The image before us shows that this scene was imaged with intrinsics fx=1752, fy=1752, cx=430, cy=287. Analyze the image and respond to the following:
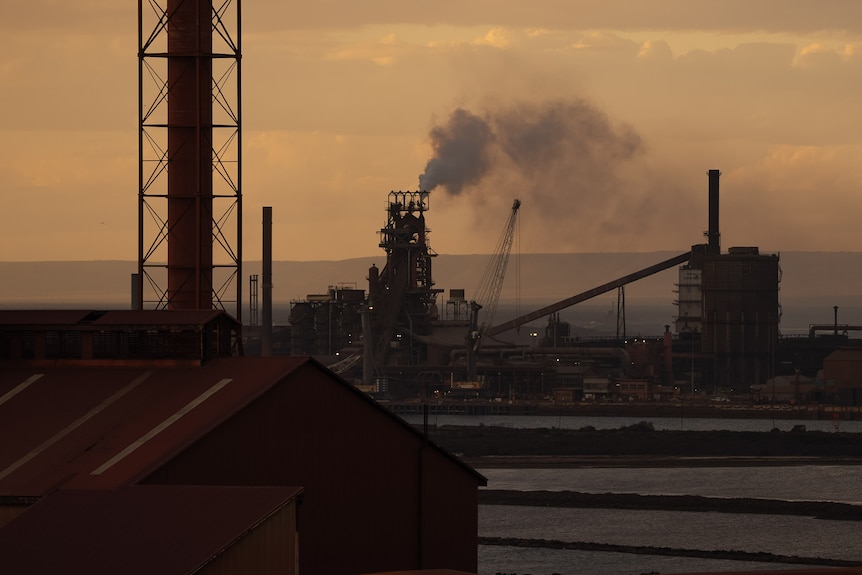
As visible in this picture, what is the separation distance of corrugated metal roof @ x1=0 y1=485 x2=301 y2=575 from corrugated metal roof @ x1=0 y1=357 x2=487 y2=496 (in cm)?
98

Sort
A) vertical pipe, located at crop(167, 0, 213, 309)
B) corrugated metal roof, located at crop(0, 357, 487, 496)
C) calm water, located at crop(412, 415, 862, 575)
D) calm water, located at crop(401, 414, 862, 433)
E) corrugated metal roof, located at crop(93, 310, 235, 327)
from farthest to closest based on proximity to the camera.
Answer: calm water, located at crop(401, 414, 862, 433), calm water, located at crop(412, 415, 862, 575), vertical pipe, located at crop(167, 0, 213, 309), corrugated metal roof, located at crop(93, 310, 235, 327), corrugated metal roof, located at crop(0, 357, 487, 496)

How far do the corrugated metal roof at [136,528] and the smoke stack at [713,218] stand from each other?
162 m

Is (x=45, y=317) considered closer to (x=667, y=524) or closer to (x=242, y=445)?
(x=242, y=445)

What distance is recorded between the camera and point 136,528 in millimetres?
23328

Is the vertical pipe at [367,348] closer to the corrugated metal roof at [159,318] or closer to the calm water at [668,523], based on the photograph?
the calm water at [668,523]

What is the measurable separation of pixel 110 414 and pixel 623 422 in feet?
416

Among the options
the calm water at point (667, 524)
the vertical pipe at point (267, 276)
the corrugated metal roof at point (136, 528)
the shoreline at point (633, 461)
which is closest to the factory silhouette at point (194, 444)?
the corrugated metal roof at point (136, 528)

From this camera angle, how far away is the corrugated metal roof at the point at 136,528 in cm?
2250

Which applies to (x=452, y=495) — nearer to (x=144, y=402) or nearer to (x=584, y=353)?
(x=144, y=402)

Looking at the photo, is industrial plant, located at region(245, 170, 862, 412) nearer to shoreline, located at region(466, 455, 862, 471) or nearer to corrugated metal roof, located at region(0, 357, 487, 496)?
shoreline, located at region(466, 455, 862, 471)

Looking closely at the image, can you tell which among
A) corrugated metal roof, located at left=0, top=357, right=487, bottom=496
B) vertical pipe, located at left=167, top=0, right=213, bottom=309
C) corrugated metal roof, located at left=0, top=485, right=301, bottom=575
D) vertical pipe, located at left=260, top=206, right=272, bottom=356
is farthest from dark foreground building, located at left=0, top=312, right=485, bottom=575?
vertical pipe, located at left=260, top=206, right=272, bottom=356

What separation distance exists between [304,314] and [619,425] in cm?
3674

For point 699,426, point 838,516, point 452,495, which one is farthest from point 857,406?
point 452,495

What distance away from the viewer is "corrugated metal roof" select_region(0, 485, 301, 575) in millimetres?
22500
